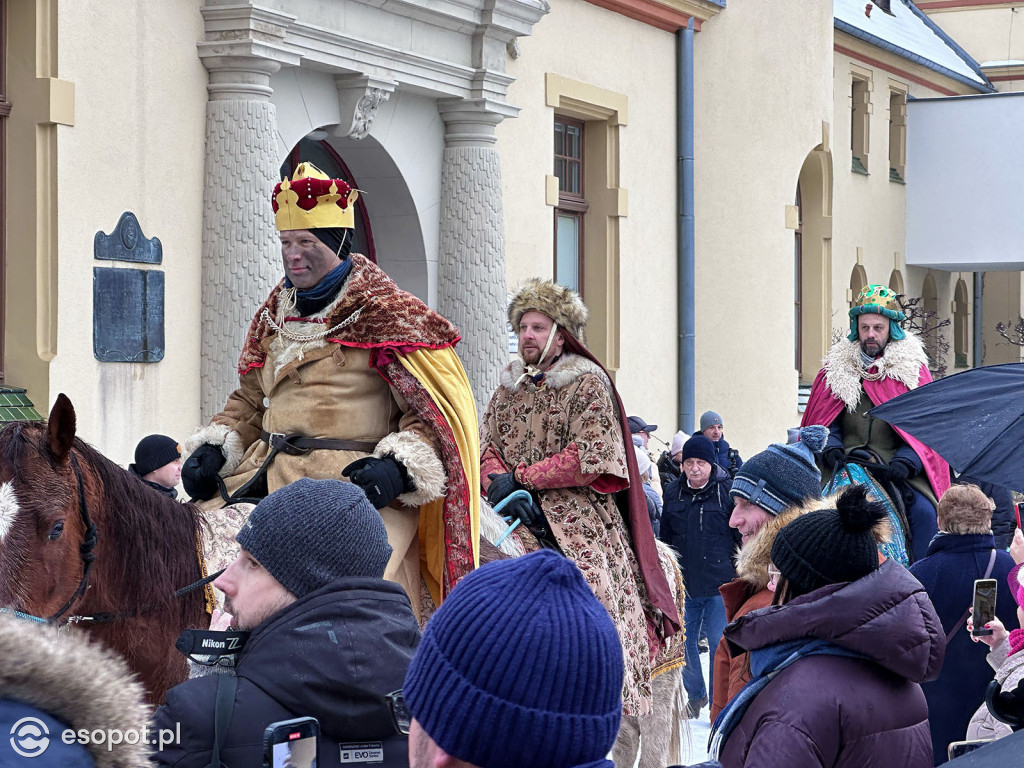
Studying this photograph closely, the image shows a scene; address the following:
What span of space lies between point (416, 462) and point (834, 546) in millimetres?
1684

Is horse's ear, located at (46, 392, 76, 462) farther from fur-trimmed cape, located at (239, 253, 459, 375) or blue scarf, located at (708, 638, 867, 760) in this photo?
blue scarf, located at (708, 638, 867, 760)

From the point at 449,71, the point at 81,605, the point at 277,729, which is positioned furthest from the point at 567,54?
the point at 277,729

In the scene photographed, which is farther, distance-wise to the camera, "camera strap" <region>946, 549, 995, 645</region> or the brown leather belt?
"camera strap" <region>946, 549, 995, 645</region>

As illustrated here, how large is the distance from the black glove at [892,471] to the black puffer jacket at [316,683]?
578 centimetres

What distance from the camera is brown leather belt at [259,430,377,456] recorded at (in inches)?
184

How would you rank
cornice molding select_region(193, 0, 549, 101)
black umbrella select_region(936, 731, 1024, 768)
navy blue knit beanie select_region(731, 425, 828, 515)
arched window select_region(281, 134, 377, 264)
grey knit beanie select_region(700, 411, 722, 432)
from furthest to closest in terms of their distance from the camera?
grey knit beanie select_region(700, 411, 722, 432)
arched window select_region(281, 134, 377, 264)
cornice molding select_region(193, 0, 549, 101)
navy blue knit beanie select_region(731, 425, 828, 515)
black umbrella select_region(936, 731, 1024, 768)

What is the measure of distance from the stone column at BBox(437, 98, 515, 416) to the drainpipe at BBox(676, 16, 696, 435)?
12.0 ft

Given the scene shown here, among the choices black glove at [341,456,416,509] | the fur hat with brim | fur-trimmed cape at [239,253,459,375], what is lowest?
black glove at [341,456,416,509]

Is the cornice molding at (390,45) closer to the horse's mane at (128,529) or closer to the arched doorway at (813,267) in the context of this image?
the horse's mane at (128,529)

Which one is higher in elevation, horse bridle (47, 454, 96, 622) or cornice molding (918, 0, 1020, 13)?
cornice molding (918, 0, 1020, 13)

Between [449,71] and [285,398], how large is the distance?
646cm

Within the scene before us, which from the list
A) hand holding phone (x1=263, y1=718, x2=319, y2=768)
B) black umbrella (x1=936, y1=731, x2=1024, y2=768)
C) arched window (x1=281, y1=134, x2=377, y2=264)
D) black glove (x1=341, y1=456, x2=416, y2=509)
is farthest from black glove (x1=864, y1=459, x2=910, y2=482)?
hand holding phone (x1=263, y1=718, x2=319, y2=768)

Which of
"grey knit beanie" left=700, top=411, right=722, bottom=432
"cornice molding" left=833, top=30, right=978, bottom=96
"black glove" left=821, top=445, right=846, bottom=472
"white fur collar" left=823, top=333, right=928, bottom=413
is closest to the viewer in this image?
"black glove" left=821, top=445, right=846, bottom=472

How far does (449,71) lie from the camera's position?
10.8 meters
